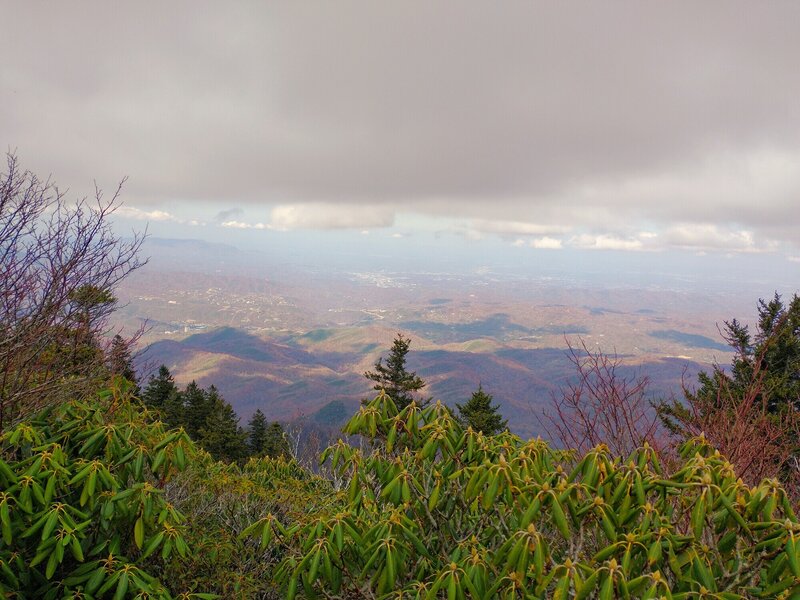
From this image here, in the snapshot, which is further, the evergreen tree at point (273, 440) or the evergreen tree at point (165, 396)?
the evergreen tree at point (273, 440)

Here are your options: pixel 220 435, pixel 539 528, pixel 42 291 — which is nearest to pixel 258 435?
pixel 220 435

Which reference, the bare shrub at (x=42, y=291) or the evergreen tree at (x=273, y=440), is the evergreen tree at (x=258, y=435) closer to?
the evergreen tree at (x=273, y=440)

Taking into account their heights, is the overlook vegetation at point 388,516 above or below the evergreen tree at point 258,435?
above

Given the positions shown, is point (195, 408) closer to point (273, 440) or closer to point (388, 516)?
point (273, 440)

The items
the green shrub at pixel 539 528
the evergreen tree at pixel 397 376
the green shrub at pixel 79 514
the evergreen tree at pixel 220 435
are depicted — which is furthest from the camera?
the evergreen tree at pixel 220 435

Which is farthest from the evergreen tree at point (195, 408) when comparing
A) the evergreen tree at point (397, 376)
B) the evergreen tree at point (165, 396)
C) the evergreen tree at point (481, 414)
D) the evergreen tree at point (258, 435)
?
the evergreen tree at point (481, 414)

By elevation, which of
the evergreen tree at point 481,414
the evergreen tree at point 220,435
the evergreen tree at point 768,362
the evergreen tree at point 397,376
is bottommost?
the evergreen tree at point 220,435

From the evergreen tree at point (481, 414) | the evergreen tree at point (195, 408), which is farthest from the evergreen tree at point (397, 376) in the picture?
the evergreen tree at point (195, 408)

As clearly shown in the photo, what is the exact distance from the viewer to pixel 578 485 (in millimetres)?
2279

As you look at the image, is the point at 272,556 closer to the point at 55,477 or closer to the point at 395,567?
the point at 55,477

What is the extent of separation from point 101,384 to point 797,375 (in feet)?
66.2

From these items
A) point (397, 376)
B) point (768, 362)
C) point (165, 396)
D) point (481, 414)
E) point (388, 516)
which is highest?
point (388, 516)

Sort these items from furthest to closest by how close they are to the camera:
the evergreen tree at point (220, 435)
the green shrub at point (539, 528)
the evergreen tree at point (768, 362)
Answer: the evergreen tree at point (220, 435) < the evergreen tree at point (768, 362) < the green shrub at point (539, 528)

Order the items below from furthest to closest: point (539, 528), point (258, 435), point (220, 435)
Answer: point (258, 435) < point (220, 435) < point (539, 528)
